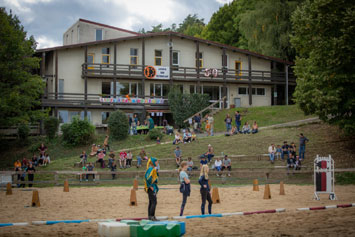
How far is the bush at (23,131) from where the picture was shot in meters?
36.8

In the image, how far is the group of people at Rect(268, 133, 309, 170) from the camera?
80.8 ft

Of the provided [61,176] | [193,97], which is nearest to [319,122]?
[193,97]

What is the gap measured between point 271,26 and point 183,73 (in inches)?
431

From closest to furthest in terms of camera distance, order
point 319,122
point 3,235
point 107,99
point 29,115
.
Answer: point 3,235 → point 319,122 → point 29,115 → point 107,99

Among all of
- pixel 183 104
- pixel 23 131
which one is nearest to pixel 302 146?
pixel 183 104

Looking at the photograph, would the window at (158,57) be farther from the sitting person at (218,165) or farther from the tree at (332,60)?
the tree at (332,60)

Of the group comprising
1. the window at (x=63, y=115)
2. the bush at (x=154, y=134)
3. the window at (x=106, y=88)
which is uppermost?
the window at (x=106, y=88)

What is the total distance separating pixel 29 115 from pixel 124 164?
12.1m

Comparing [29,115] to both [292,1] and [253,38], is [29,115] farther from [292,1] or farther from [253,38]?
Answer: [292,1]

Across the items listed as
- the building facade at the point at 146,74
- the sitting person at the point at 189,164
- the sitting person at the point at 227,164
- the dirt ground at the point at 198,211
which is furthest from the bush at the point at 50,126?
the sitting person at the point at 227,164

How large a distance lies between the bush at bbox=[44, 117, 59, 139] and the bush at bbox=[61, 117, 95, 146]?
1552 mm

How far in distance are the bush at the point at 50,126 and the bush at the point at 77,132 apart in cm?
155

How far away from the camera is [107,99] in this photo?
4069 cm

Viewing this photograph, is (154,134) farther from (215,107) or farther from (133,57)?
(133,57)
